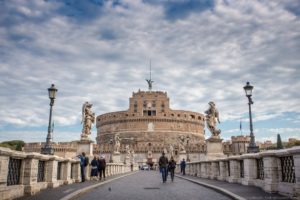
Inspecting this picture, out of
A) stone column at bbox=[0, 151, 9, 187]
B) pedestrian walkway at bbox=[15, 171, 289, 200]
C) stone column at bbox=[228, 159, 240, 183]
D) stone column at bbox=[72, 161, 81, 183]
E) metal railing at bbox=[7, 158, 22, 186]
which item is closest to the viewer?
stone column at bbox=[0, 151, 9, 187]

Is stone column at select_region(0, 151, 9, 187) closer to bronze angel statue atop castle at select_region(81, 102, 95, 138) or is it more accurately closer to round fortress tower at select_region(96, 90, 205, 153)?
bronze angel statue atop castle at select_region(81, 102, 95, 138)

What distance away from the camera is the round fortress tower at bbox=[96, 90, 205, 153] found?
96.7 meters

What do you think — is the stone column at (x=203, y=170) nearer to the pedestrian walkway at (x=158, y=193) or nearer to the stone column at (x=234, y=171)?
the stone column at (x=234, y=171)

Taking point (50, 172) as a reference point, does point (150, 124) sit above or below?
above

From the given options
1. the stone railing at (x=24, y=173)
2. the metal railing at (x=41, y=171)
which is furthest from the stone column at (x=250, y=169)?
the metal railing at (x=41, y=171)

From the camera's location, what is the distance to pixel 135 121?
9881 centimetres

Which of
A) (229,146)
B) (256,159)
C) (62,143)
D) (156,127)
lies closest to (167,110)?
(156,127)

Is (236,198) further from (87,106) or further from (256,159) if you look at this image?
(87,106)

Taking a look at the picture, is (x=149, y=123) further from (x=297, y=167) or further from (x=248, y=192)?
(x=297, y=167)

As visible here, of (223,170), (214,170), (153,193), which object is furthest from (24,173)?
(214,170)

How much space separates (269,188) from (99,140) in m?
101

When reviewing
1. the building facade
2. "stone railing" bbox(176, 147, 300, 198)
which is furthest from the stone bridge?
the building facade

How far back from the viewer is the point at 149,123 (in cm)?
9850

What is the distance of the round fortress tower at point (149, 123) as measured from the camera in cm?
9669
